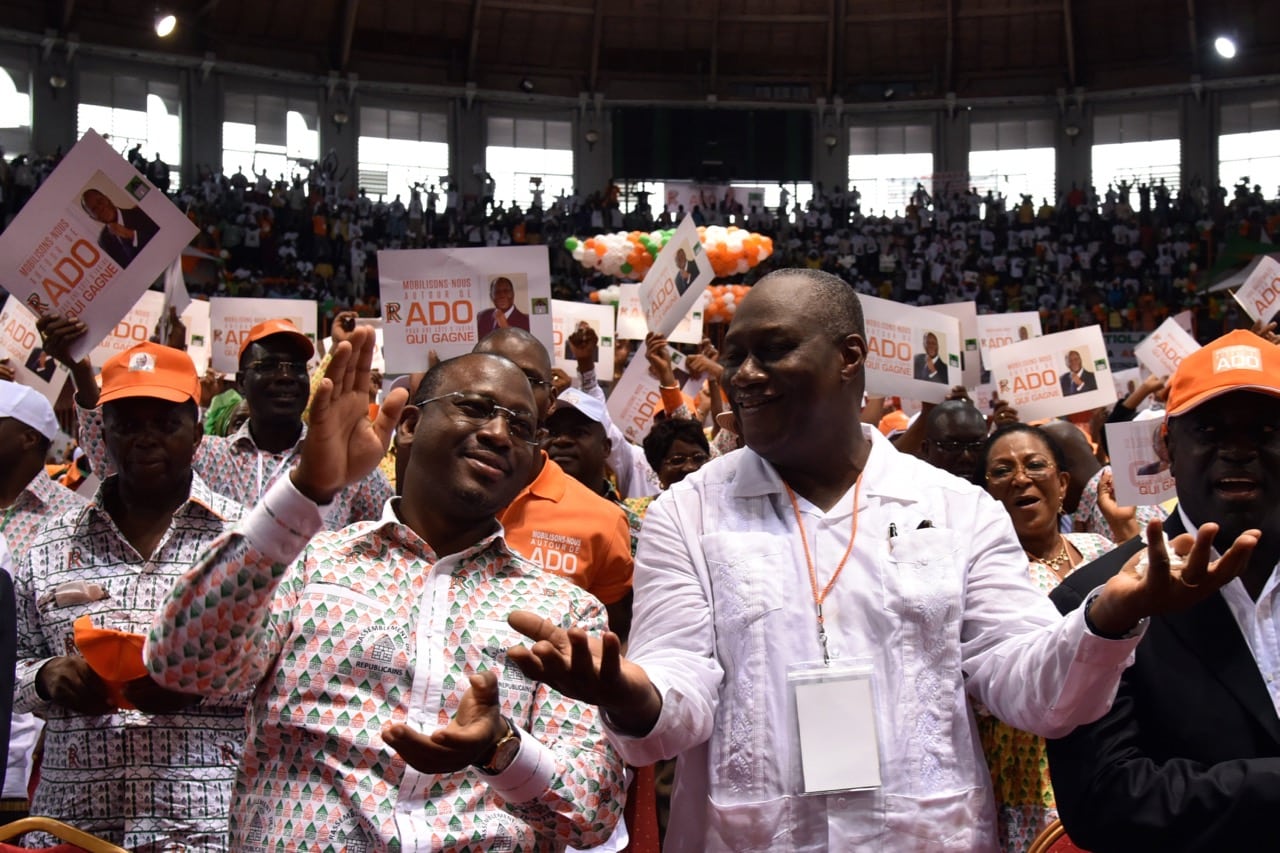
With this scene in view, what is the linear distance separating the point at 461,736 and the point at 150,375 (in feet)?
5.30

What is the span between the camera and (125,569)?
2.93 m

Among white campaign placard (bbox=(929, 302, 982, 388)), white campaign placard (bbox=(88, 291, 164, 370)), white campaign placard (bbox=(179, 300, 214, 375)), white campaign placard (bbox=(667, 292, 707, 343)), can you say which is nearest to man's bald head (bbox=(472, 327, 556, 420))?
white campaign placard (bbox=(88, 291, 164, 370))

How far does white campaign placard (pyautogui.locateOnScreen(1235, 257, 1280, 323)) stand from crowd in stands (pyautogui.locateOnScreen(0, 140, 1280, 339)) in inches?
547

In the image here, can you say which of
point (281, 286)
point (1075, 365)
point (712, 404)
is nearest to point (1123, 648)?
point (712, 404)

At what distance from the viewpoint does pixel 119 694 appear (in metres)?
2.52

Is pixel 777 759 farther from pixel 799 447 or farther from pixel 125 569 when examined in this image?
pixel 125 569

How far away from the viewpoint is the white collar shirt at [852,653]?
82.5 inches

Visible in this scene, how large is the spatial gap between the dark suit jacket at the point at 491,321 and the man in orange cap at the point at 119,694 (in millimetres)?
2404

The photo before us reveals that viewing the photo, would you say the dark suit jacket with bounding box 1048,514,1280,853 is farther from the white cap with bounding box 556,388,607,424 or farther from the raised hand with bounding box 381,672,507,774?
the white cap with bounding box 556,388,607,424

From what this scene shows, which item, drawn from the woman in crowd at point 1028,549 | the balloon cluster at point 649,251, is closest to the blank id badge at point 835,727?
the woman in crowd at point 1028,549

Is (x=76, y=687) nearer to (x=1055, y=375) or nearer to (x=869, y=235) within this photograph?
(x=1055, y=375)

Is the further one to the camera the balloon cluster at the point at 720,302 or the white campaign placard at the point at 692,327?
the balloon cluster at the point at 720,302

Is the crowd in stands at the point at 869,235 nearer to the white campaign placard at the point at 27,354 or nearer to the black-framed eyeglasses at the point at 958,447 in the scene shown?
the white campaign placard at the point at 27,354

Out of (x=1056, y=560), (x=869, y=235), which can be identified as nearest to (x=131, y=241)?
(x=1056, y=560)
